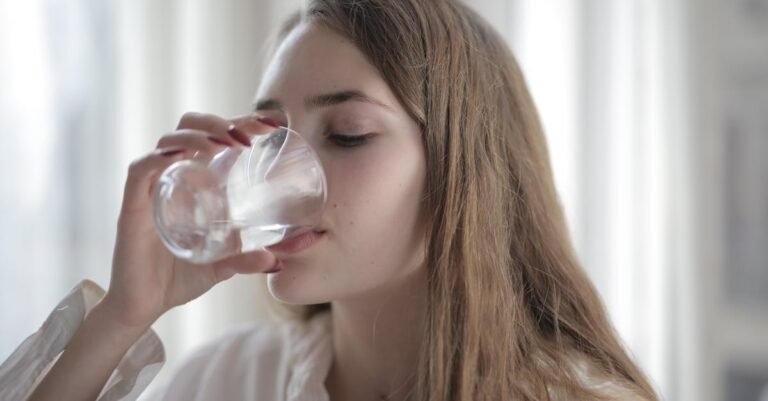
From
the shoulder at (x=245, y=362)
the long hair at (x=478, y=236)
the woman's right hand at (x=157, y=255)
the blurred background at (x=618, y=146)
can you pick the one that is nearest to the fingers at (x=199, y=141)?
the woman's right hand at (x=157, y=255)

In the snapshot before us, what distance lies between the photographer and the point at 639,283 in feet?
4.66

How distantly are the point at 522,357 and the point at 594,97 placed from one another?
0.62m

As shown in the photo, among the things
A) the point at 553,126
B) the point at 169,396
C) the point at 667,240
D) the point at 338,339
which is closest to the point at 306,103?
the point at 338,339

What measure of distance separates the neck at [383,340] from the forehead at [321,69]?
0.27m

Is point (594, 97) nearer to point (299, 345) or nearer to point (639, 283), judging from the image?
point (639, 283)

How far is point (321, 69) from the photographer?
3.03 feet

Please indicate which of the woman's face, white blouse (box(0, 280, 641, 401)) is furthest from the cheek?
white blouse (box(0, 280, 641, 401))

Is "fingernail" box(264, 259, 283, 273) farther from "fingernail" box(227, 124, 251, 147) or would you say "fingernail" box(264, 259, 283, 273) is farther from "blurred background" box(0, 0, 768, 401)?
"blurred background" box(0, 0, 768, 401)

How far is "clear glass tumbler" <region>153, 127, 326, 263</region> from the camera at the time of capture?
74cm

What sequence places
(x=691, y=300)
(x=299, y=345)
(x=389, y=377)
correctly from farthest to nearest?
(x=691, y=300)
(x=299, y=345)
(x=389, y=377)

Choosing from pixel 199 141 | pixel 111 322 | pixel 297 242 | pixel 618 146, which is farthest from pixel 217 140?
pixel 618 146

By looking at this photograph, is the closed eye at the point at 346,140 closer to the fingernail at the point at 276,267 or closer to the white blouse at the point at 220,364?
the fingernail at the point at 276,267

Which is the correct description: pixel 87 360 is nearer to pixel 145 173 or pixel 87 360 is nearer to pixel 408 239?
pixel 145 173

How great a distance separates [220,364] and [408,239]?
0.44m
